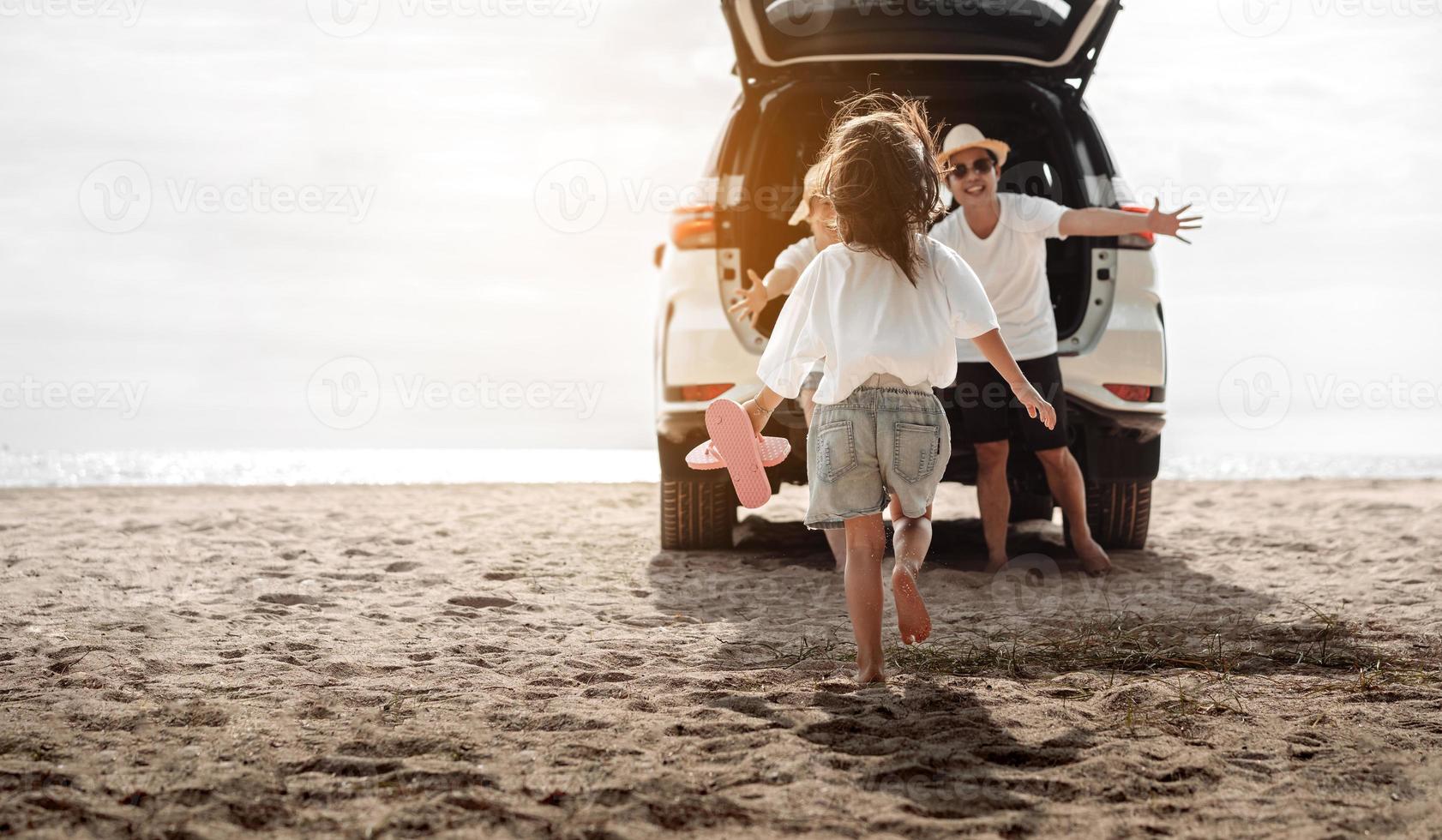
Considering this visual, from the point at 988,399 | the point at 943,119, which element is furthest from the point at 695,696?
the point at 943,119

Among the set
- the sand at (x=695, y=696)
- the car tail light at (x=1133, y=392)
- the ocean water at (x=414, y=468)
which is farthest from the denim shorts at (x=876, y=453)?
the ocean water at (x=414, y=468)

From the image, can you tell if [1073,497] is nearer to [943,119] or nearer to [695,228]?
[943,119]

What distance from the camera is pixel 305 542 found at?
6.55 m

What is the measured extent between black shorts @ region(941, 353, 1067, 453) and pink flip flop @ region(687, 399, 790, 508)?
67.7 inches

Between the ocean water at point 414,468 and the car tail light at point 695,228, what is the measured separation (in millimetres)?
6296

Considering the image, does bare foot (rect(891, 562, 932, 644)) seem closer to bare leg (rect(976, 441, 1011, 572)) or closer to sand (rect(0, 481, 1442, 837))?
sand (rect(0, 481, 1442, 837))

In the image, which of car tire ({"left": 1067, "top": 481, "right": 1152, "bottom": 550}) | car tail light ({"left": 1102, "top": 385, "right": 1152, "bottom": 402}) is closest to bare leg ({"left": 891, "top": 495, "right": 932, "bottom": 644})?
car tail light ({"left": 1102, "top": 385, "right": 1152, "bottom": 402})

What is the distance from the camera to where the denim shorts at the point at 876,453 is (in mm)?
3268

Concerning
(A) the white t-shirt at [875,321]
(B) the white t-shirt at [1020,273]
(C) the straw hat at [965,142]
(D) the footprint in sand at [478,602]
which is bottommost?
(D) the footprint in sand at [478,602]

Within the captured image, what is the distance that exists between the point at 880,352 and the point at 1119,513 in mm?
3378

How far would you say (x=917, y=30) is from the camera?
5.19 metres

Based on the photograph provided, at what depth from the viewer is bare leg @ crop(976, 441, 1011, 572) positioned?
17.3ft

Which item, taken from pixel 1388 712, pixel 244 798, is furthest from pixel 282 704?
pixel 1388 712

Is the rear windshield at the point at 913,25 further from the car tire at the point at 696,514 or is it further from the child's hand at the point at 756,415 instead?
the child's hand at the point at 756,415
